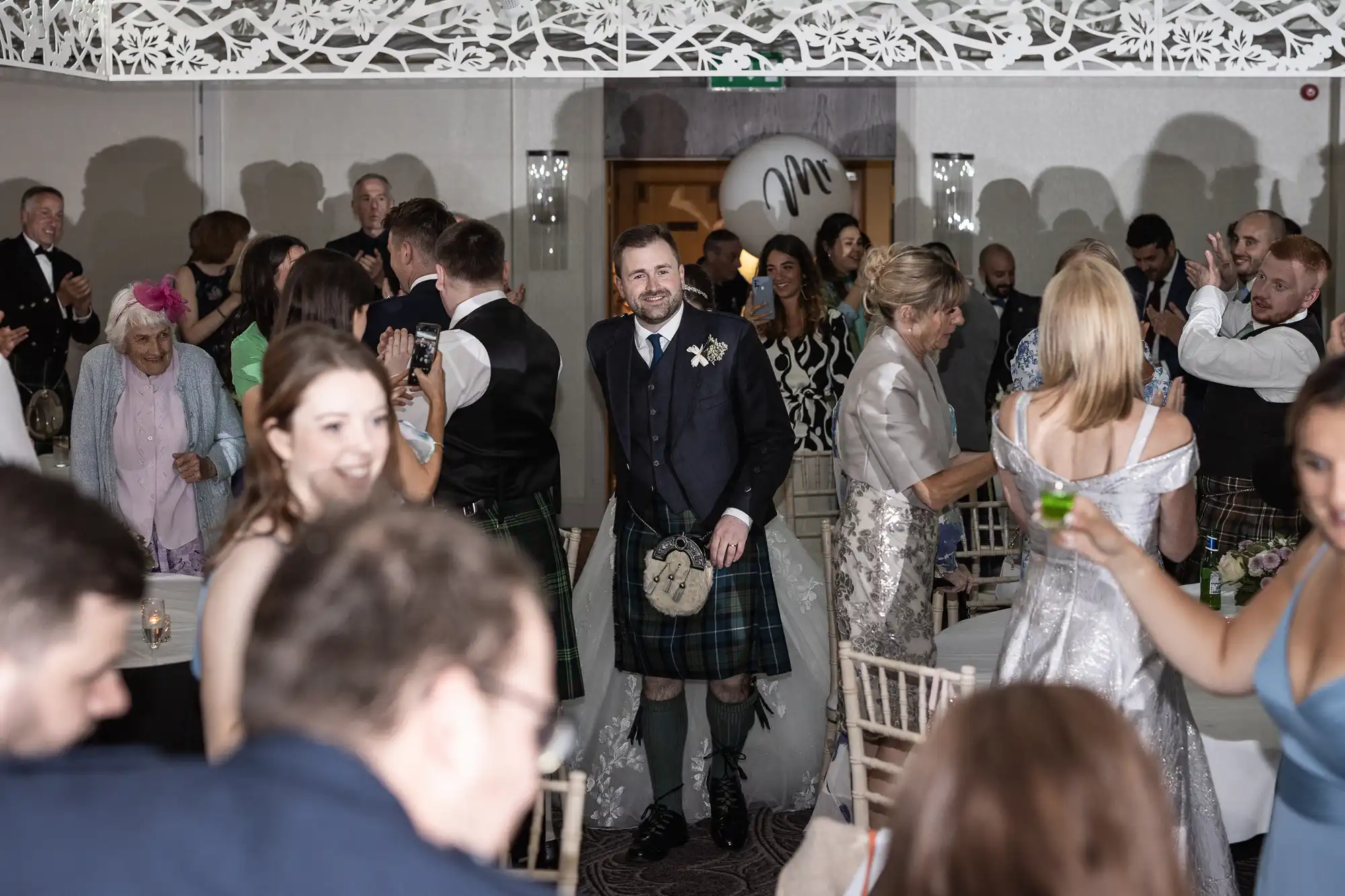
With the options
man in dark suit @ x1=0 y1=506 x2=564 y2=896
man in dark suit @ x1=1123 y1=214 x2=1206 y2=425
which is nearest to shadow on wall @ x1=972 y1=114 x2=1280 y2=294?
man in dark suit @ x1=1123 y1=214 x2=1206 y2=425

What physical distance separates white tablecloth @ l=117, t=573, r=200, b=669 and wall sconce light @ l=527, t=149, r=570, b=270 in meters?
5.22

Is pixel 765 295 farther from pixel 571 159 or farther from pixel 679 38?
pixel 571 159

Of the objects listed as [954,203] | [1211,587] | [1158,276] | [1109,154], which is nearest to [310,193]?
[954,203]

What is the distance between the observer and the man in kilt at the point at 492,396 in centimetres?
379

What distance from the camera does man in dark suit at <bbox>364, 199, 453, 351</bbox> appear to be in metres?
3.97

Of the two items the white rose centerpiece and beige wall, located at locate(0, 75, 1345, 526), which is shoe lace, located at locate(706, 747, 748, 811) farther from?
beige wall, located at locate(0, 75, 1345, 526)

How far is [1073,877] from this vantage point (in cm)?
99

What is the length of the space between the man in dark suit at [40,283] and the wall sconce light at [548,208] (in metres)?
2.67

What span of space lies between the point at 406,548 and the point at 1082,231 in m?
8.85

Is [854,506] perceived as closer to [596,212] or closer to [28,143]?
[596,212]

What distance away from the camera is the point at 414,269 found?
4.24 metres

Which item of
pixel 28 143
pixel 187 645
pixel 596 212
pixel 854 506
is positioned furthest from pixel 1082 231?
pixel 187 645

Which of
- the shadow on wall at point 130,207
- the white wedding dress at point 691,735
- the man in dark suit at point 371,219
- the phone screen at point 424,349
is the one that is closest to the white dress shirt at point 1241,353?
the white wedding dress at point 691,735

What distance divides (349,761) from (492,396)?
9.68ft
